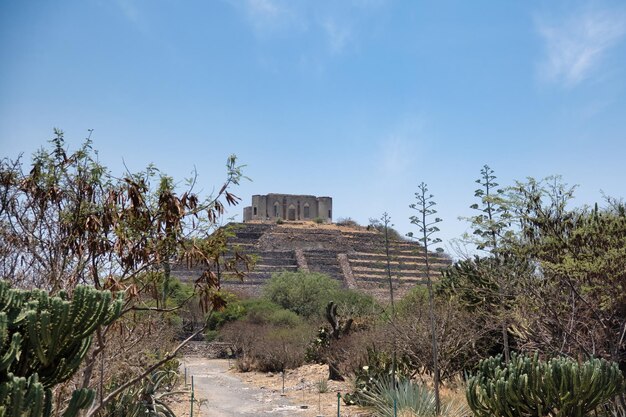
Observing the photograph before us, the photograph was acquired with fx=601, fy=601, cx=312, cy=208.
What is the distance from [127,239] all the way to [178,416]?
681 centimetres

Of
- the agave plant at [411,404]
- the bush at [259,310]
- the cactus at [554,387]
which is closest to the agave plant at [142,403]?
the agave plant at [411,404]

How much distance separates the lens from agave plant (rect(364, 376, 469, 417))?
10.3 m

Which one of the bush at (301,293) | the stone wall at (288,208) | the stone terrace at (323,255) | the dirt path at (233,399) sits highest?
the stone wall at (288,208)

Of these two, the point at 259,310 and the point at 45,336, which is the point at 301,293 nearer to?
the point at 259,310

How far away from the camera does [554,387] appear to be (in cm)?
766

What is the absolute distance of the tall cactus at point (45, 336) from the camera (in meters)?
4.16

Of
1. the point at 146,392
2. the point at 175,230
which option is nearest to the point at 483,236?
the point at 175,230

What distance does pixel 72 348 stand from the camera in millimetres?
4680

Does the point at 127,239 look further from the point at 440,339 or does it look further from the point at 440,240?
the point at 440,339

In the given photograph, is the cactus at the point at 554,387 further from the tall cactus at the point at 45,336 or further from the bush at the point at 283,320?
the bush at the point at 283,320

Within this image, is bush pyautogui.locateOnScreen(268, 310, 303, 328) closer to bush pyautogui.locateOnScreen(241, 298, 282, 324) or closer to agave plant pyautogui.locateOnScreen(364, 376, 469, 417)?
bush pyautogui.locateOnScreen(241, 298, 282, 324)

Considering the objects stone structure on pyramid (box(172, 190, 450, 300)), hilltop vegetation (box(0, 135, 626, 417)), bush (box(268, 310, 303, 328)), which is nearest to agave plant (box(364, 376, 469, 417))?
hilltop vegetation (box(0, 135, 626, 417))

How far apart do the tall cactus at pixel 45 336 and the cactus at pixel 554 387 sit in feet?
17.4

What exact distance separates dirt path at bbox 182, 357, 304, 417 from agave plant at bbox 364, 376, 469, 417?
2277 mm
